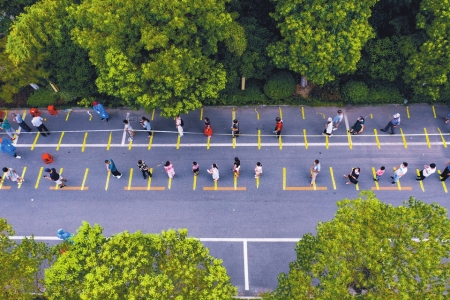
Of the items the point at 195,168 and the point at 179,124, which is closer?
the point at 195,168

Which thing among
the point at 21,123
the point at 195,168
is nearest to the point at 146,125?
the point at 195,168

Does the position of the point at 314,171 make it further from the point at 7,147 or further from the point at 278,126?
the point at 7,147

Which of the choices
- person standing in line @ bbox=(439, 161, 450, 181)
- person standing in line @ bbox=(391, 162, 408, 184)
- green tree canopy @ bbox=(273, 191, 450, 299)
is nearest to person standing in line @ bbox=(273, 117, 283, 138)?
person standing in line @ bbox=(391, 162, 408, 184)

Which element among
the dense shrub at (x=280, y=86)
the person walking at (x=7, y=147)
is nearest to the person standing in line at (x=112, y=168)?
the person walking at (x=7, y=147)

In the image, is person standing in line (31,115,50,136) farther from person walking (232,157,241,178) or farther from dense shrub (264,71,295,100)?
dense shrub (264,71,295,100)

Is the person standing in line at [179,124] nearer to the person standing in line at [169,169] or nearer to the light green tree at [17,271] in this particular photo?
the person standing in line at [169,169]
